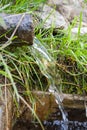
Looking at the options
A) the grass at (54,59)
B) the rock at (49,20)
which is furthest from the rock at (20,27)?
the rock at (49,20)

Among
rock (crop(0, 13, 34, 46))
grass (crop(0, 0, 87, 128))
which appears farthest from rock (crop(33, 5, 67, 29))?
rock (crop(0, 13, 34, 46))

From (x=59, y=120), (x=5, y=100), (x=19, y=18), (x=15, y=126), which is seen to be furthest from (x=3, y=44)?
(x=59, y=120)

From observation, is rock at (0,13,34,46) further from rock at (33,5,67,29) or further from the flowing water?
rock at (33,5,67,29)

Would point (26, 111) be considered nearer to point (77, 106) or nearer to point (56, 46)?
point (77, 106)

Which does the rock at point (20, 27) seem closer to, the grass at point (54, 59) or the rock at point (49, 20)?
the grass at point (54, 59)

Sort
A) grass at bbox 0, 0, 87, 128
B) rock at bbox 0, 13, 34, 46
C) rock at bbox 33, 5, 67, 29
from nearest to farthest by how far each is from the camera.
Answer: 1. rock at bbox 0, 13, 34, 46
2. grass at bbox 0, 0, 87, 128
3. rock at bbox 33, 5, 67, 29
